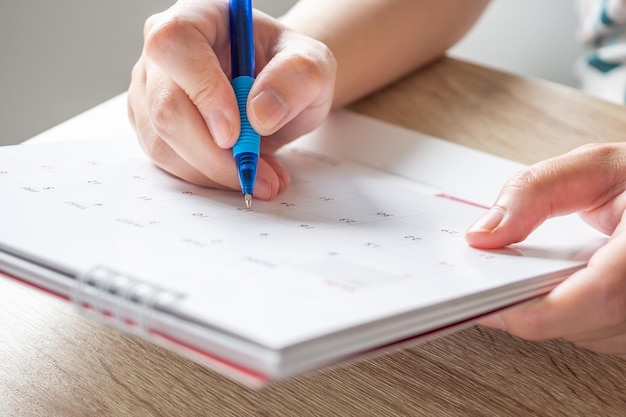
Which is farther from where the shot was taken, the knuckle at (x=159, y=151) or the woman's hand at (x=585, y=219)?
the knuckle at (x=159, y=151)

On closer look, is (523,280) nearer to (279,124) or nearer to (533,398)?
(533,398)

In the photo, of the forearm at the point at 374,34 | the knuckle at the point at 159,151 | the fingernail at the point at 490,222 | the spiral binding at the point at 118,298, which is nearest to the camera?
→ the spiral binding at the point at 118,298

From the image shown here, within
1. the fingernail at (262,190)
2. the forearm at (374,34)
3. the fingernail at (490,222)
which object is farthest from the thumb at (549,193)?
the forearm at (374,34)

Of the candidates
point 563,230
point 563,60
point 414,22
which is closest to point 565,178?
point 563,230

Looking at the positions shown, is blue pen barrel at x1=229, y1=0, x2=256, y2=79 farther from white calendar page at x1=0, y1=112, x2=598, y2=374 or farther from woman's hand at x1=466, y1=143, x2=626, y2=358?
woman's hand at x1=466, y1=143, x2=626, y2=358

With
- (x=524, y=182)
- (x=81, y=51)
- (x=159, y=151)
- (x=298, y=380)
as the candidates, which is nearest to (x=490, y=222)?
(x=524, y=182)

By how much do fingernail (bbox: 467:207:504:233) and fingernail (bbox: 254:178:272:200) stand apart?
0.46 feet

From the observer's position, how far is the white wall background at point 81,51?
1196mm

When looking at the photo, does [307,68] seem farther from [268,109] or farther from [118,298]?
[118,298]

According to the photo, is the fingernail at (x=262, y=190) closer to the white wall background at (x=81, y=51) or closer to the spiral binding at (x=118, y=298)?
the spiral binding at (x=118, y=298)

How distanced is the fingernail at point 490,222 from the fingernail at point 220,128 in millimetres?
172

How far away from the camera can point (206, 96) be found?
51cm

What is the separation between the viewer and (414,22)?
0.81 meters

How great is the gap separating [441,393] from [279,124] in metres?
0.21
